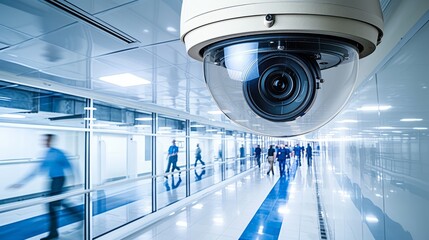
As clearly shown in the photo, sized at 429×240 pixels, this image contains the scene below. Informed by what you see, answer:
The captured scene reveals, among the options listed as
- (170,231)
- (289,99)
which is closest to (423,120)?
(289,99)

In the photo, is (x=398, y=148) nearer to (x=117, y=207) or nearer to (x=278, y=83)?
(x=278, y=83)

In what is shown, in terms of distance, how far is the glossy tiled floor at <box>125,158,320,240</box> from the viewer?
5.15 meters

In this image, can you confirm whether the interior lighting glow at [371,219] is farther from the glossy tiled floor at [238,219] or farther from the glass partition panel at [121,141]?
the glass partition panel at [121,141]

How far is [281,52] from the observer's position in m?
0.57

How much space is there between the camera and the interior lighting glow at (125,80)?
362 cm

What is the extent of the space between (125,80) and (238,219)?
4.16m

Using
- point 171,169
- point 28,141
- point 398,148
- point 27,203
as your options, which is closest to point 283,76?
point 398,148

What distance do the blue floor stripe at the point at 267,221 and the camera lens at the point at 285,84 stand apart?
16.1ft

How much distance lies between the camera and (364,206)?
1966 mm

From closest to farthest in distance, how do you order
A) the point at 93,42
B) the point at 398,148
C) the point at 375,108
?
1. the point at 398,148
2. the point at 375,108
3. the point at 93,42

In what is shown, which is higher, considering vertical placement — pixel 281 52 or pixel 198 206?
pixel 281 52

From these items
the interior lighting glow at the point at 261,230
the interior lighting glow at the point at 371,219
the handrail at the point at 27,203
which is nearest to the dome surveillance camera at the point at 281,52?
the interior lighting glow at the point at 371,219

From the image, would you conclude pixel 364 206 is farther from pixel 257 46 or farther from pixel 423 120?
pixel 257 46

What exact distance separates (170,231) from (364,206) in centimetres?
440
